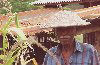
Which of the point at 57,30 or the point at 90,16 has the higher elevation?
the point at 57,30

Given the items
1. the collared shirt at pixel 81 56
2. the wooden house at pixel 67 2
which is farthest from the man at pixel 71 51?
the wooden house at pixel 67 2

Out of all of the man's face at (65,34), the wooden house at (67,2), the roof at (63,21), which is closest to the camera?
the man's face at (65,34)

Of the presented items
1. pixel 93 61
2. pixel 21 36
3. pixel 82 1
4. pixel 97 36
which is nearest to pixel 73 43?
pixel 93 61

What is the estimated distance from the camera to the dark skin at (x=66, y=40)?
2.33 m

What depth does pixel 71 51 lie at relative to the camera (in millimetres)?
2512

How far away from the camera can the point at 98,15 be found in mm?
5008

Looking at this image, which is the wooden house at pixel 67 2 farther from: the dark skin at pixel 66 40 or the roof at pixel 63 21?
the dark skin at pixel 66 40

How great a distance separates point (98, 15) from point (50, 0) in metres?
7.43

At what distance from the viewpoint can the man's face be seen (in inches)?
91.5

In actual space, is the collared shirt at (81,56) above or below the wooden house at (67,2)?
above

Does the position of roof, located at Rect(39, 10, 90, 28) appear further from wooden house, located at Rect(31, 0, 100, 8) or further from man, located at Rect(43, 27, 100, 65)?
wooden house, located at Rect(31, 0, 100, 8)

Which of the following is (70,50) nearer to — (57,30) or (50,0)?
(57,30)

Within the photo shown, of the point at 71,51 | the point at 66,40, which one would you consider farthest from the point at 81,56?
the point at 66,40

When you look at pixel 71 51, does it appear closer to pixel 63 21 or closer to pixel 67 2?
pixel 63 21
